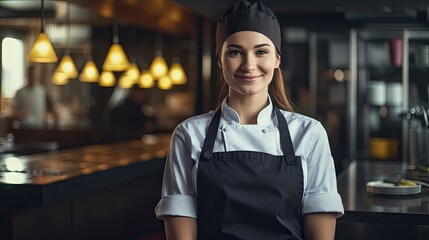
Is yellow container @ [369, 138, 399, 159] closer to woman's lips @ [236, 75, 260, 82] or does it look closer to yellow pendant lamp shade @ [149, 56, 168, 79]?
yellow pendant lamp shade @ [149, 56, 168, 79]

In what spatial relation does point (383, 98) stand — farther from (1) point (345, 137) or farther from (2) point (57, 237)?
(2) point (57, 237)

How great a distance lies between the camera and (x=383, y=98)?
293 inches

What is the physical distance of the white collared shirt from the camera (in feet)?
6.72

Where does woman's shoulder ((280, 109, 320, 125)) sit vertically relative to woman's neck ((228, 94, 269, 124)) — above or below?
below

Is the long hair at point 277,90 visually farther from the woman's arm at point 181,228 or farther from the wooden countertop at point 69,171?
the wooden countertop at point 69,171

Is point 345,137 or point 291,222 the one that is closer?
point 291,222

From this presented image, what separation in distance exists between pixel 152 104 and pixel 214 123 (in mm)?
9724

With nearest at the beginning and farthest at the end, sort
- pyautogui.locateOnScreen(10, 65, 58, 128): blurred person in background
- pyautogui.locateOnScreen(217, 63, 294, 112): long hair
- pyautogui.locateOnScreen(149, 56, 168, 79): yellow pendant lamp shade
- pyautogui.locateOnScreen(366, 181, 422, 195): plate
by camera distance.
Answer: pyautogui.locateOnScreen(217, 63, 294, 112): long hair, pyautogui.locateOnScreen(366, 181, 422, 195): plate, pyautogui.locateOnScreen(149, 56, 168, 79): yellow pendant lamp shade, pyautogui.locateOnScreen(10, 65, 58, 128): blurred person in background

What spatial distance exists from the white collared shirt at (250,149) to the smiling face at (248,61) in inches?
4.6

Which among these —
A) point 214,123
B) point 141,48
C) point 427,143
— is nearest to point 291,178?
point 214,123

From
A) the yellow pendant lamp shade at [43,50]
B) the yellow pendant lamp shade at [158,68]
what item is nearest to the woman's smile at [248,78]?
the yellow pendant lamp shade at [43,50]

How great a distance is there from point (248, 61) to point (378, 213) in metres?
1.05

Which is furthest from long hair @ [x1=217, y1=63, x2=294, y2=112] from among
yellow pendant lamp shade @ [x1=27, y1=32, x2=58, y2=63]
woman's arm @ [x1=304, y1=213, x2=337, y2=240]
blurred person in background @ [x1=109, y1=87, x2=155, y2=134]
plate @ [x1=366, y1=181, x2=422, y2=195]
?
blurred person in background @ [x1=109, y1=87, x2=155, y2=134]

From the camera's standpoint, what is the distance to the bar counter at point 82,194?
12.2ft
